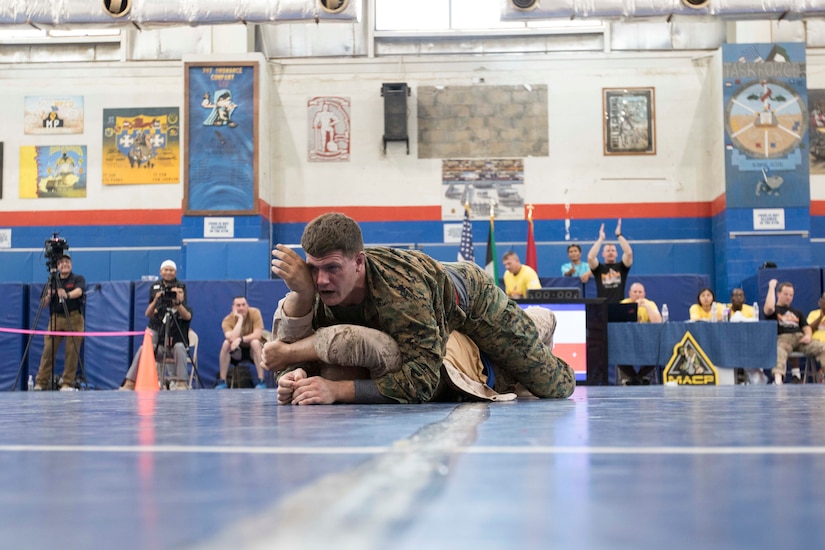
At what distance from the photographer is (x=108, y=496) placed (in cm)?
84

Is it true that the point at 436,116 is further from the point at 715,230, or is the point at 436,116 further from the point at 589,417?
the point at 589,417

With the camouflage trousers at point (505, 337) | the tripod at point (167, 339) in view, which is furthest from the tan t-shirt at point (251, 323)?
the camouflage trousers at point (505, 337)

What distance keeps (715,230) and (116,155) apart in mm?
9947

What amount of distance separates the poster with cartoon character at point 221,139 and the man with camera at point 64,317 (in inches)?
164

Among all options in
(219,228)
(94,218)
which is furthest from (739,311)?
(94,218)

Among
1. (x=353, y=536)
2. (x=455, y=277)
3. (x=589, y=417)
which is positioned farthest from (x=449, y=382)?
(x=353, y=536)

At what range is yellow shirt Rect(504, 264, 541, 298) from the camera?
9320mm

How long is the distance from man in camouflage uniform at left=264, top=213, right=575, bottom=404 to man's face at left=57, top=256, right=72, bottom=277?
7.37 metres

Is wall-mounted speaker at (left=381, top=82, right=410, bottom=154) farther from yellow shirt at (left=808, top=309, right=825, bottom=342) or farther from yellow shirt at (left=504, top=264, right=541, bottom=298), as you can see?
yellow shirt at (left=808, top=309, right=825, bottom=342)

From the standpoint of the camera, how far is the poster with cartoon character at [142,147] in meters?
14.6

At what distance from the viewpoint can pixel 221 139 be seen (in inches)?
552

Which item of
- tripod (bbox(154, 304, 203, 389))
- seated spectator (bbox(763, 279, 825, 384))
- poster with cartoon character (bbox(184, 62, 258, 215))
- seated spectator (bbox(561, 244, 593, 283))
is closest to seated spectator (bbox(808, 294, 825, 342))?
seated spectator (bbox(763, 279, 825, 384))

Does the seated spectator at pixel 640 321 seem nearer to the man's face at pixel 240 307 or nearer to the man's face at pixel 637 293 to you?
the man's face at pixel 637 293

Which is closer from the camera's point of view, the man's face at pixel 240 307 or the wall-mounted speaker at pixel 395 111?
the man's face at pixel 240 307
